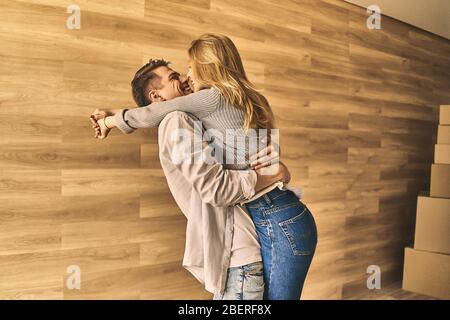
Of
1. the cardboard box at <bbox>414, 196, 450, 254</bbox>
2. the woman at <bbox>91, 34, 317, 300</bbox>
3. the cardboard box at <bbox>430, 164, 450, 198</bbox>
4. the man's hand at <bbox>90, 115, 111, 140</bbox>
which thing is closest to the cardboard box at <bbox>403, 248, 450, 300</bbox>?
the cardboard box at <bbox>414, 196, 450, 254</bbox>

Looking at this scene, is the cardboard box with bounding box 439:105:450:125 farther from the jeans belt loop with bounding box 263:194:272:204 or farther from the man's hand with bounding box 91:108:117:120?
the man's hand with bounding box 91:108:117:120

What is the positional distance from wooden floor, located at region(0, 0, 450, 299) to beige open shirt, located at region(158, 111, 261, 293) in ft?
1.44

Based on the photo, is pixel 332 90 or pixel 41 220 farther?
pixel 332 90

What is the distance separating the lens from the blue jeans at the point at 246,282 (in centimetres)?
150

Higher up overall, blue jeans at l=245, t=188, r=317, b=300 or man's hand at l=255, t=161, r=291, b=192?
man's hand at l=255, t=161, r=291, b=192

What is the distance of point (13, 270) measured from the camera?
1.68 metres

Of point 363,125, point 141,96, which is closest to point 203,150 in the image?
point 141,96

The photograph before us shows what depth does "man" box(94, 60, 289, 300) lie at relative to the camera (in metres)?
1.42

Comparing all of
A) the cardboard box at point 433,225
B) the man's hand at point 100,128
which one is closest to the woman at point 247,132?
the man's hand at point 100,128

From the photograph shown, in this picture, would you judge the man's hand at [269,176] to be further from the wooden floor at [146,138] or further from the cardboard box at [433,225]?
the cardboard box at [433,225]

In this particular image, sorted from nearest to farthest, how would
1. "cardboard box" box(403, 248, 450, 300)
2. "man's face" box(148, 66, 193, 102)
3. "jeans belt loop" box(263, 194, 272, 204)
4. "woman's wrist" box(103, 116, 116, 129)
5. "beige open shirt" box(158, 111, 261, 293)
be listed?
"beige open shirt" box(158, 111, 261, 293)
"jeans belt loop" box(263, 194, 272, 204)
"woman's wrist" box(103, 116, 116, 129)
"man's face" box(148, 66, 193, 102)
"cardboard box" box(403, 248, 450, 300)

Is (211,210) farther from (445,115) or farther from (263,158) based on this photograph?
(445,115)

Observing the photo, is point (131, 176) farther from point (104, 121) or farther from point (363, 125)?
point (363, 125)
